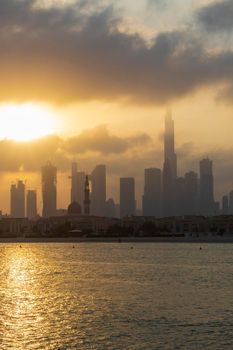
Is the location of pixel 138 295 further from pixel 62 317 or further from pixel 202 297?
pixel 62 317

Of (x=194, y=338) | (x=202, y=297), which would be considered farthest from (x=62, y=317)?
(x=202, y=297)

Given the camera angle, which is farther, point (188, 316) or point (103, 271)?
point (103, 271)

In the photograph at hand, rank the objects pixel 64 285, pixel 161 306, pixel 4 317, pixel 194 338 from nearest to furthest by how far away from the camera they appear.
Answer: pixel 194 338 → pixel 4 317 → pixel 161 306 → pixel 64 285

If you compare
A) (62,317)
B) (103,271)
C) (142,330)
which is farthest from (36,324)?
(103,271)

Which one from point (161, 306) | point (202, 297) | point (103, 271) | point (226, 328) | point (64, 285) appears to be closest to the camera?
point (226, 328)

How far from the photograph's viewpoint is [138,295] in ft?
187

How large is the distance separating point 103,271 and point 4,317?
141ft

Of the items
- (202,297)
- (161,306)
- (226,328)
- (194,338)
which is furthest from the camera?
(202,297)

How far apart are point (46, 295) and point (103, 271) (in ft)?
95.7

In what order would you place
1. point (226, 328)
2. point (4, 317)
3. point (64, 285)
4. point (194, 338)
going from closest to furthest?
point (194, 338) → point (226, 328) → point (4, 317) → point (64, 285)

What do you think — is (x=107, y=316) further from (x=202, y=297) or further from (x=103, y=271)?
(x=103, y=271)

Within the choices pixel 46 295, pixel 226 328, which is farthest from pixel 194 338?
pixel 46 295

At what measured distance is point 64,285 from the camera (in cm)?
6719

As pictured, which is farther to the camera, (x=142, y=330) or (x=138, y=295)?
(x=138, y=295)
